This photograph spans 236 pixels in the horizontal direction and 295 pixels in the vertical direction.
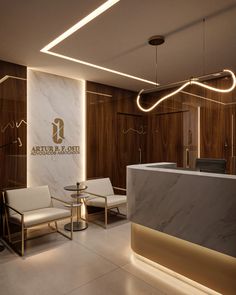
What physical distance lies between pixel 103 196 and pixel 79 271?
1.78m

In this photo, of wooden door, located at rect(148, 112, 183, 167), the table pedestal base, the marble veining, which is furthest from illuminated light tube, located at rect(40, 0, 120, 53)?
wooden door, located at rect(148, 112, 183, 167)

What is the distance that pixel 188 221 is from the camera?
2490 millimetres

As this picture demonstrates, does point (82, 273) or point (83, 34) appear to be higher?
point (83, 34)

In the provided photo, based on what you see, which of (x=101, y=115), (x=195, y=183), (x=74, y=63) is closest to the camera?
(x=195, y=183)

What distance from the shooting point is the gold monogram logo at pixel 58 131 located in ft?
16.0

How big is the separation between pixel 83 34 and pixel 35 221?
2.86m

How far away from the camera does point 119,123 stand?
19.9ft

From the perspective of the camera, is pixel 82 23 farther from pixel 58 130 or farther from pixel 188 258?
pixel 188 258

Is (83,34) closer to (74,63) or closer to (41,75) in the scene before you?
(74,63)

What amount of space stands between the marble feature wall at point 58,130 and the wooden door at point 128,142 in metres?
1.12

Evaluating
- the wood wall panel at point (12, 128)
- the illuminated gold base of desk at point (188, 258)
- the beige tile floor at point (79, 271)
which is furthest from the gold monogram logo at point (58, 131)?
the illuminated gold base of desk at point (188, 258)

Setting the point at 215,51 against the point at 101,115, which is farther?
the point at 101,115

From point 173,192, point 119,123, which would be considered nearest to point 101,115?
point 119,123

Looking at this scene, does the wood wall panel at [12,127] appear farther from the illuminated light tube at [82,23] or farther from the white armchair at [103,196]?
the white armchair at [103,196]
